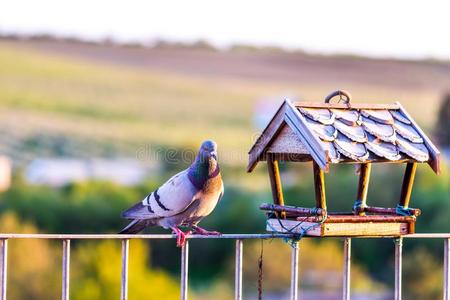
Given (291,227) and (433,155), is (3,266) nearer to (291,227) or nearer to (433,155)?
(291,227)

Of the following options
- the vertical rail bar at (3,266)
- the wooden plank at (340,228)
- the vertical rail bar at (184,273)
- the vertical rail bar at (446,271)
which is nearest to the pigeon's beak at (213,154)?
the wooden plank at (340,228)

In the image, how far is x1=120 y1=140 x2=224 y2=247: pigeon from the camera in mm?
6312

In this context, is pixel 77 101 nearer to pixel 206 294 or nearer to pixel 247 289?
pixel 206 294

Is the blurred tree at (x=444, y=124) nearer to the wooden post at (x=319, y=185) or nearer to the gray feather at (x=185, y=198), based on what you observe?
the gray feather at (x=185, y=198)

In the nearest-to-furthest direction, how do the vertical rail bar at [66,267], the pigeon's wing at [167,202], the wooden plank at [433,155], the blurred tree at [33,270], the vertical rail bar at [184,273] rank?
1. the vertical rail bar at [66,267]
2. the vertical rail bar at [184,273]
3. the wooden plank at [433,155]
4. the pigeon's wing at [167,202]
5. the blurred tree at [33,270]

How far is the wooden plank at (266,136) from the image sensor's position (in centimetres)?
577

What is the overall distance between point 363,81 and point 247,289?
20.7 metres

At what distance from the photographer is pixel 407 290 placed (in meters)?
33.3

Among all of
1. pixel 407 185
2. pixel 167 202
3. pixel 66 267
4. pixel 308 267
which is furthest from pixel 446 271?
pixel 308 267

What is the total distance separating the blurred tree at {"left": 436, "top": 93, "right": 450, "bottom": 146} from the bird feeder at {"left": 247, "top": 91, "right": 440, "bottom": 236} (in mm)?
33361

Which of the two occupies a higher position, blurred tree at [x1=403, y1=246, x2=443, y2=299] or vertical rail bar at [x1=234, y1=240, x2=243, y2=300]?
vertical rail bar at [x1=234, y1=240, x2=243, y2=300]

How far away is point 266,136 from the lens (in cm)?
587

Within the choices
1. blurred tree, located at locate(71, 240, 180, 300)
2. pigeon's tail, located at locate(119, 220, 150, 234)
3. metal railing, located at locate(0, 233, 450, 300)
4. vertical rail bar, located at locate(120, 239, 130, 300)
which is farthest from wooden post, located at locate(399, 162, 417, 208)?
blurred tree, located at locate(71, 240, 180, 300)

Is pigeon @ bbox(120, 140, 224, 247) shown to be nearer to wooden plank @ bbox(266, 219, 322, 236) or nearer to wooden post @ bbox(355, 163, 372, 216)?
wooden plank @ bbox(266, 219, 322, 236)
